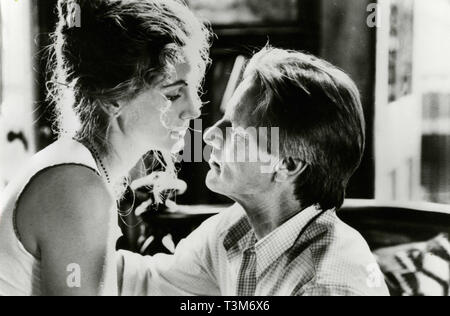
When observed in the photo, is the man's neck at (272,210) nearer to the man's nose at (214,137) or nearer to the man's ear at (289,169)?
the man's ear at (289,169)

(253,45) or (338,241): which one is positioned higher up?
(253,45)

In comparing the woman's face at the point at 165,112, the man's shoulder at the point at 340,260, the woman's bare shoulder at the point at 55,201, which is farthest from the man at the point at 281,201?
the woman's bare shoulder at the point at 55,201

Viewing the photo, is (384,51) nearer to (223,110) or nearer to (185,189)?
(223,110)

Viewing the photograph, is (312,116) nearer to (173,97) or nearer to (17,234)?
(173,97)

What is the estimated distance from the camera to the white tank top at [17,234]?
1804 millimetres

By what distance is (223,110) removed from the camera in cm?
211

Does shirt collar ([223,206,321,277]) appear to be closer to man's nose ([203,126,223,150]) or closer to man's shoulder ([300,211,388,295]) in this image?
man's shoulder ([300,211,388,295])

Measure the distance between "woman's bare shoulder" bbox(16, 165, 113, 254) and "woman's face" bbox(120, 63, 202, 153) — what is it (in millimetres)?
291

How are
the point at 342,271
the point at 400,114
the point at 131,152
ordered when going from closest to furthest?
1. the point at 342,271
2. the point at 131,152
3. the point at 400,114

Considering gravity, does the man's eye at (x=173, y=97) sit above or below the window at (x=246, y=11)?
below

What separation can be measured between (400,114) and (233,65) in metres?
0.71

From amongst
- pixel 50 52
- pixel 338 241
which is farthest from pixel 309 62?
pixel 50 52

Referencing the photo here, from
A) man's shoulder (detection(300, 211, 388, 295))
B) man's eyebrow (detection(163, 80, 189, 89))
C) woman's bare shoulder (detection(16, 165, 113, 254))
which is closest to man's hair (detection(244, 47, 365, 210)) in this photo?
man's shoulder (detection(300, 211, 388, 295))

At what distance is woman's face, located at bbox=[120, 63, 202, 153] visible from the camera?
6.62 ft
